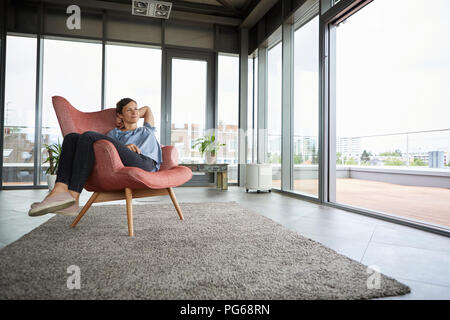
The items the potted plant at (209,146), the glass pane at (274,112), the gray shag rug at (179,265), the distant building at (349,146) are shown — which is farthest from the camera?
the distant building at (349,146)

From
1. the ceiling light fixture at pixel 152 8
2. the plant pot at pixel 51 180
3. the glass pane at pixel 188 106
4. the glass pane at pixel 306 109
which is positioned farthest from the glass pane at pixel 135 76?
the glass pane at pixel 306 109

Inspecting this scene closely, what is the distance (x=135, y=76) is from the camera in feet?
16.6

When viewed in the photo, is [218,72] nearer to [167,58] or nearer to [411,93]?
[167,58]

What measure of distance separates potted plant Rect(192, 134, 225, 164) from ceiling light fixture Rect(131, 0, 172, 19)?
2.07 meters

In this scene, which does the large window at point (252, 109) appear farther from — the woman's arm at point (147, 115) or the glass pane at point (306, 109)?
the woman's arm at point (147, 115)

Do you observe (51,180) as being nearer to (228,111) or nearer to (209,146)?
(209,146)

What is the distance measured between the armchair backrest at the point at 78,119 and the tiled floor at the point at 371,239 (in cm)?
76

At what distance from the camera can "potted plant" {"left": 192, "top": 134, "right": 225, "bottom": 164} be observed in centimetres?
494

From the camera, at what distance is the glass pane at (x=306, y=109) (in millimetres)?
3565

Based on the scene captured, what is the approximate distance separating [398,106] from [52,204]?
15.9ft

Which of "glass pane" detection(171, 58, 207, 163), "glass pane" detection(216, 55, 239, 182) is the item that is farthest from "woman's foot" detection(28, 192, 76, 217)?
"glass pane" detection(216, 55, 239, 182)

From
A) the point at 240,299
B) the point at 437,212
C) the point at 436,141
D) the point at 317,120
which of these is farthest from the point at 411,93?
the point at 240,299

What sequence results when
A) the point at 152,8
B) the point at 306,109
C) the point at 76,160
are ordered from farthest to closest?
the point at 152,8, the point at 306,109, the point at 76,160

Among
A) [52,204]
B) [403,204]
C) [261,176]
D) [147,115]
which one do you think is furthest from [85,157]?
[403,204]
